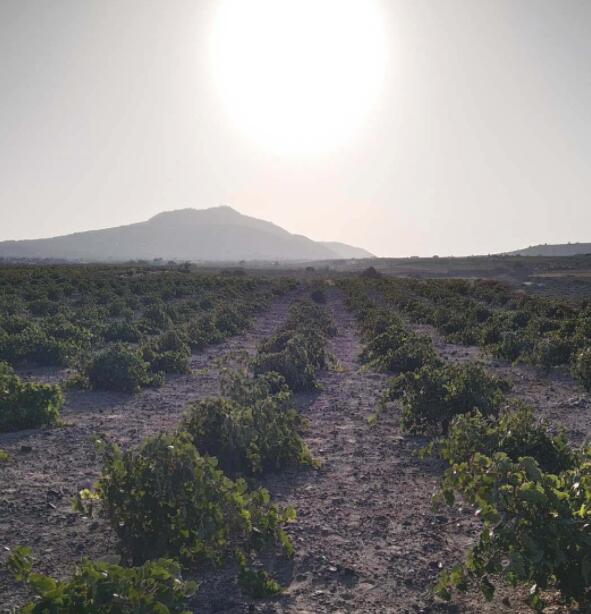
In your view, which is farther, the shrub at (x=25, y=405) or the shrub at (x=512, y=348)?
the shrub at (x=512, y=348)

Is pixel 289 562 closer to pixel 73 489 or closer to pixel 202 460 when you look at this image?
pixel 202 460

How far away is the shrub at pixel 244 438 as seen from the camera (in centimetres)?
736

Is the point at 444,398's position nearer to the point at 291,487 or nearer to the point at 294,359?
the point at 291,487

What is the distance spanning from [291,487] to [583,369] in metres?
8.73

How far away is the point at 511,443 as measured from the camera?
6.56 metres

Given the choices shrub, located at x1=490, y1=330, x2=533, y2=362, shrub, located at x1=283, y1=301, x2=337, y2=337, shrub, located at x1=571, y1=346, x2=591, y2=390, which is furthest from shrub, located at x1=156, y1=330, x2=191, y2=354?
shrub, located at x1=571, y1=346, x2=591, y2=390

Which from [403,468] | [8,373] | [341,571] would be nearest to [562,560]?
[341,571]

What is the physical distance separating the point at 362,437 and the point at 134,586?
6338 millimetres

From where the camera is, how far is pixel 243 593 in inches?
185

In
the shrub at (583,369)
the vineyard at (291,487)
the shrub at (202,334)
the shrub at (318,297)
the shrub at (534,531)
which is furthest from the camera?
the shrub at (318,297)

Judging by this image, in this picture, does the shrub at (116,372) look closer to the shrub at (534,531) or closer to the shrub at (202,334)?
the shrub at (202,334)

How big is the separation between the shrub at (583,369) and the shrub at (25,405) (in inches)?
433

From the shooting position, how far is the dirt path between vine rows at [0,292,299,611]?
5423mm

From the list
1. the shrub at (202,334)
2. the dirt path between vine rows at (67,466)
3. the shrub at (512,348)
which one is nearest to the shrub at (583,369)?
the shrub at (512,348)
